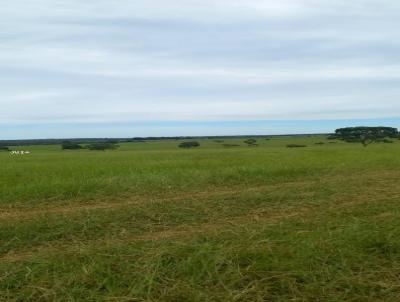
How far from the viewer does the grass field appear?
14.7ft

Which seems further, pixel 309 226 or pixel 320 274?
pixel 309 226

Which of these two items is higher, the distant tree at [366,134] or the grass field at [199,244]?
the distant tree at [366,134]

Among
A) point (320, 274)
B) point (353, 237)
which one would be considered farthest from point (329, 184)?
point (320, 274)

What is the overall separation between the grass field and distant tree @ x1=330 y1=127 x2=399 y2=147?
46.5 meters

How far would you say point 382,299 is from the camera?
437 cm

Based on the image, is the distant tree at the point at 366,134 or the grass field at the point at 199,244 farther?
the distant tree at the point at 366,134

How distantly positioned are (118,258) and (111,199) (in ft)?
18.2

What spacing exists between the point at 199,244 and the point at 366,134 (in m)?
54.5

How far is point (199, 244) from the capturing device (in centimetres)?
566

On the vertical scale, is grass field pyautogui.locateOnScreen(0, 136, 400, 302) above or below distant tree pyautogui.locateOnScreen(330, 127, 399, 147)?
below

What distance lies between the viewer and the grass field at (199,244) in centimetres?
448

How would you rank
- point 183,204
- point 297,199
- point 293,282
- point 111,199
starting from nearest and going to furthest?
1. point 293,282
2. point 183,204
3. point 297,199
4. point 111,199

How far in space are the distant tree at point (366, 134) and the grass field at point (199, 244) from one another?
4650 centimetres

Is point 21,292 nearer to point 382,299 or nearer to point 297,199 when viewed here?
point 382,299
